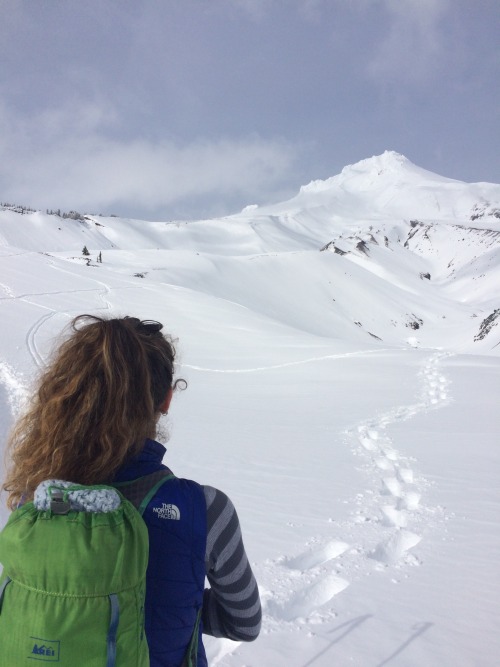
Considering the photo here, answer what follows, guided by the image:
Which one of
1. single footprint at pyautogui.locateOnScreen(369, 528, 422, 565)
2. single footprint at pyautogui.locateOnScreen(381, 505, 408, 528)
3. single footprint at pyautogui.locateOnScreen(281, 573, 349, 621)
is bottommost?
single footprint at pyautogui.locateOnScreen(281, 573, 349, 621)

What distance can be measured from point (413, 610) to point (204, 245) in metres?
119

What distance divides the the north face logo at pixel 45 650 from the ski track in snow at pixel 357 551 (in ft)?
7.03

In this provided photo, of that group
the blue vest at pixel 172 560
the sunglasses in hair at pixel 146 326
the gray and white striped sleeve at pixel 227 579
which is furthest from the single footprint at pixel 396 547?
the sunglasses in hair at pixel 146 326

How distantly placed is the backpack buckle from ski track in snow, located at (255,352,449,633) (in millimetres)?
2228

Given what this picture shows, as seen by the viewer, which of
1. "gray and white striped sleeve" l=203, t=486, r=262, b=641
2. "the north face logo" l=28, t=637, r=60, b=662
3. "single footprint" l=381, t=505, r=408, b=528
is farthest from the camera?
"single footprint" l=381, t=505, r=408, b=528

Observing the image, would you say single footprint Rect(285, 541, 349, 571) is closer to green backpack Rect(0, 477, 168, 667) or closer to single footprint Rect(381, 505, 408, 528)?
single footprint Rect(381, 505, 408, 528)

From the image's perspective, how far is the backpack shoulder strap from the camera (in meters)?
1.35

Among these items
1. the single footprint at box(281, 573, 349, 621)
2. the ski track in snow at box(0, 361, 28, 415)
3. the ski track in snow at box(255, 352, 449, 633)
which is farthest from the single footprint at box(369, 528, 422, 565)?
the ski track in snow at box(0, 361, 28, 415)

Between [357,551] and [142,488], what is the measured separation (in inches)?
116

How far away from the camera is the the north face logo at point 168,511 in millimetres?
1347

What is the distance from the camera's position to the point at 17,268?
2747 cm

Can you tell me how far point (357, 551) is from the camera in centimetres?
378

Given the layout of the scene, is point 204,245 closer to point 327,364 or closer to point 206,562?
point 327,364

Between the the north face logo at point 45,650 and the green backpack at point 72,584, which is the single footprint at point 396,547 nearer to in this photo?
the green backpack at point 72,584
